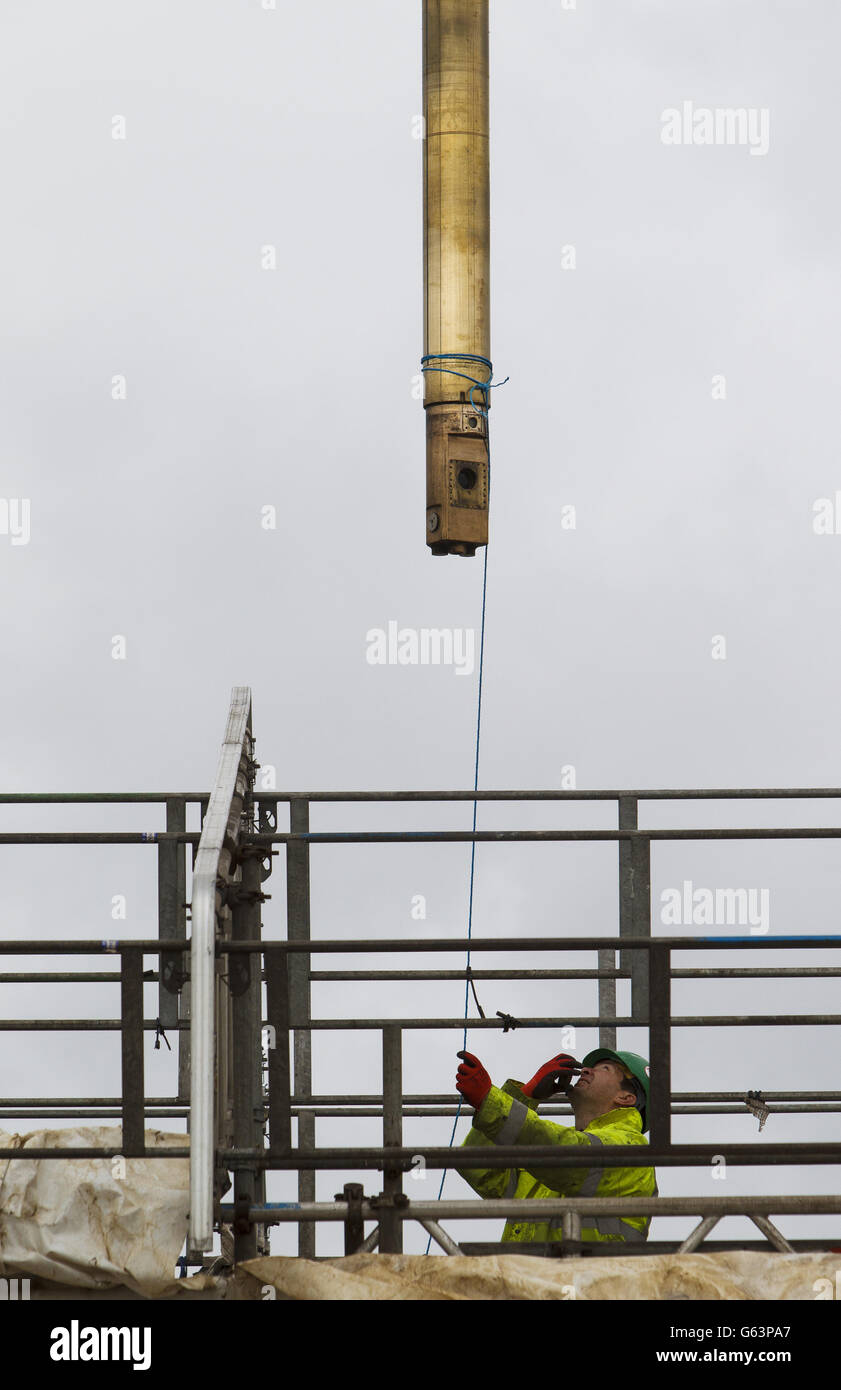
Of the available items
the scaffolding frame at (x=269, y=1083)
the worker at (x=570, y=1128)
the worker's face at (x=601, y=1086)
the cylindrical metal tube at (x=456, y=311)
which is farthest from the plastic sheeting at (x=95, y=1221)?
the cylindrical metal tube at (x=456, y=311)

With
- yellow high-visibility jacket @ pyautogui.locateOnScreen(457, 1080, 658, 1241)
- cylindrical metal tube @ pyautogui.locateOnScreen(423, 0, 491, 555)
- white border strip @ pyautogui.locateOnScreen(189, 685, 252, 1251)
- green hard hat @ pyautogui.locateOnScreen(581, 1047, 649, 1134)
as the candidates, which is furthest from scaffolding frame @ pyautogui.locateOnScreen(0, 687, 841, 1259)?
cylindrical metal tube @ pyautogui.locateOnScreen(423, 0, 491, 555)

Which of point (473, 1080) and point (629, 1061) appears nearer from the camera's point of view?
point (473, 1080)

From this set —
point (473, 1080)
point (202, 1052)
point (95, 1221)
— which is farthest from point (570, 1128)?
point (95, 1221)

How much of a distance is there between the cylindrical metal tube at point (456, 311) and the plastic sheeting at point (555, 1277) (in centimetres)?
470

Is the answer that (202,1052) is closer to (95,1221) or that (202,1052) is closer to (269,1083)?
(269,1083)

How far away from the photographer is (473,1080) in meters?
7.46

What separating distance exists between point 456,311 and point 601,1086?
14.1 ft

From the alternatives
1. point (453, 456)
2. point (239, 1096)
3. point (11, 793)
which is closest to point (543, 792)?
point (453, 456)

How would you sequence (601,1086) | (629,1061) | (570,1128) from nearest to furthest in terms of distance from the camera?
(570,1128) → (601,1086) → (629,1061)

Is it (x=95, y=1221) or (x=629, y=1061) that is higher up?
(x=629, y=1061)

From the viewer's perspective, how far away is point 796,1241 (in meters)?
8.23
